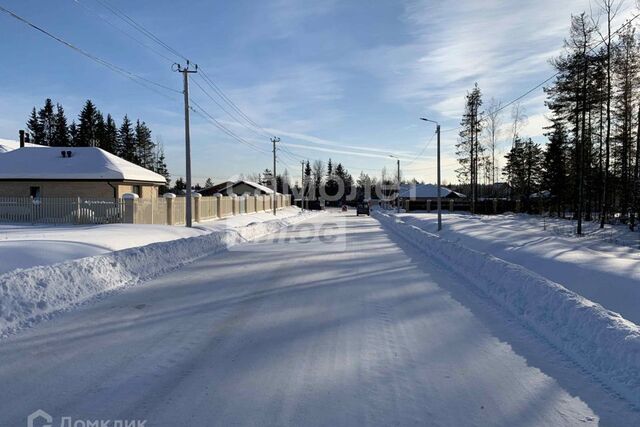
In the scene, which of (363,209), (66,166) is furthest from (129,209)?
(363,209)

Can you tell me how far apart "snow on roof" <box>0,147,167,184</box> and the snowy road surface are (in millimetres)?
26608

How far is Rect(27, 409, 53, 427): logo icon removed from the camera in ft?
12.6

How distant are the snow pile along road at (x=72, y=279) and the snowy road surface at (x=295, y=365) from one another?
47 centimetres

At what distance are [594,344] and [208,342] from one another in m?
4.81

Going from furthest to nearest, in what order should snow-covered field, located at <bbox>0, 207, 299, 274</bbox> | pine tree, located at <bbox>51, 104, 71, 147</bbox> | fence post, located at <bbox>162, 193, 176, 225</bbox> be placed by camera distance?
pine tree, located at <bbox>51, 104, 71, 147</bbox>
fence post, located at <bbox>162, 193, 176, 225</bbox>
snow-covered field, located at <bbox>0, 207, 299, 274</bbox>

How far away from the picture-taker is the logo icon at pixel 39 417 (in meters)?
3.83

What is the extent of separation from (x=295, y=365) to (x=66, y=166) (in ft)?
111

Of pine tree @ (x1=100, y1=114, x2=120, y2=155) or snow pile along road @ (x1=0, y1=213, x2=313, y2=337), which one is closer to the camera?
snow pile along road @ (x1=0, y1=213, x2=313, y2=337)

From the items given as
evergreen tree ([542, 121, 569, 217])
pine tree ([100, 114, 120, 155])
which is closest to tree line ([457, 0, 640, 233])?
evergreen tree ([542, 121, 569, 217])

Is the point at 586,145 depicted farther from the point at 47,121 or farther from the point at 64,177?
the point at 47,121

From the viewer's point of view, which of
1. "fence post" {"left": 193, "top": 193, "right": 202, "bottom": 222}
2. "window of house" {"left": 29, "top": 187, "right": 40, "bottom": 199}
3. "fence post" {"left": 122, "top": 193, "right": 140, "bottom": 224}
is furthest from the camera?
"window of house" {"left": 29, "top": 187, "right": 40, "bottom": 199}

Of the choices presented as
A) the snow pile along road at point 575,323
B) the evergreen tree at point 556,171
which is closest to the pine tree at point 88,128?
the evergreen tree at point 556,171

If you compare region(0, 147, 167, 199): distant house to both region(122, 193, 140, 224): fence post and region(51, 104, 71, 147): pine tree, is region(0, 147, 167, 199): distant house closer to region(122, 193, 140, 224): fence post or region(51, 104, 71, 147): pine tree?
region(122, 193, 140, 224): fence post

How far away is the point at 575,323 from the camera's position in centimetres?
638
